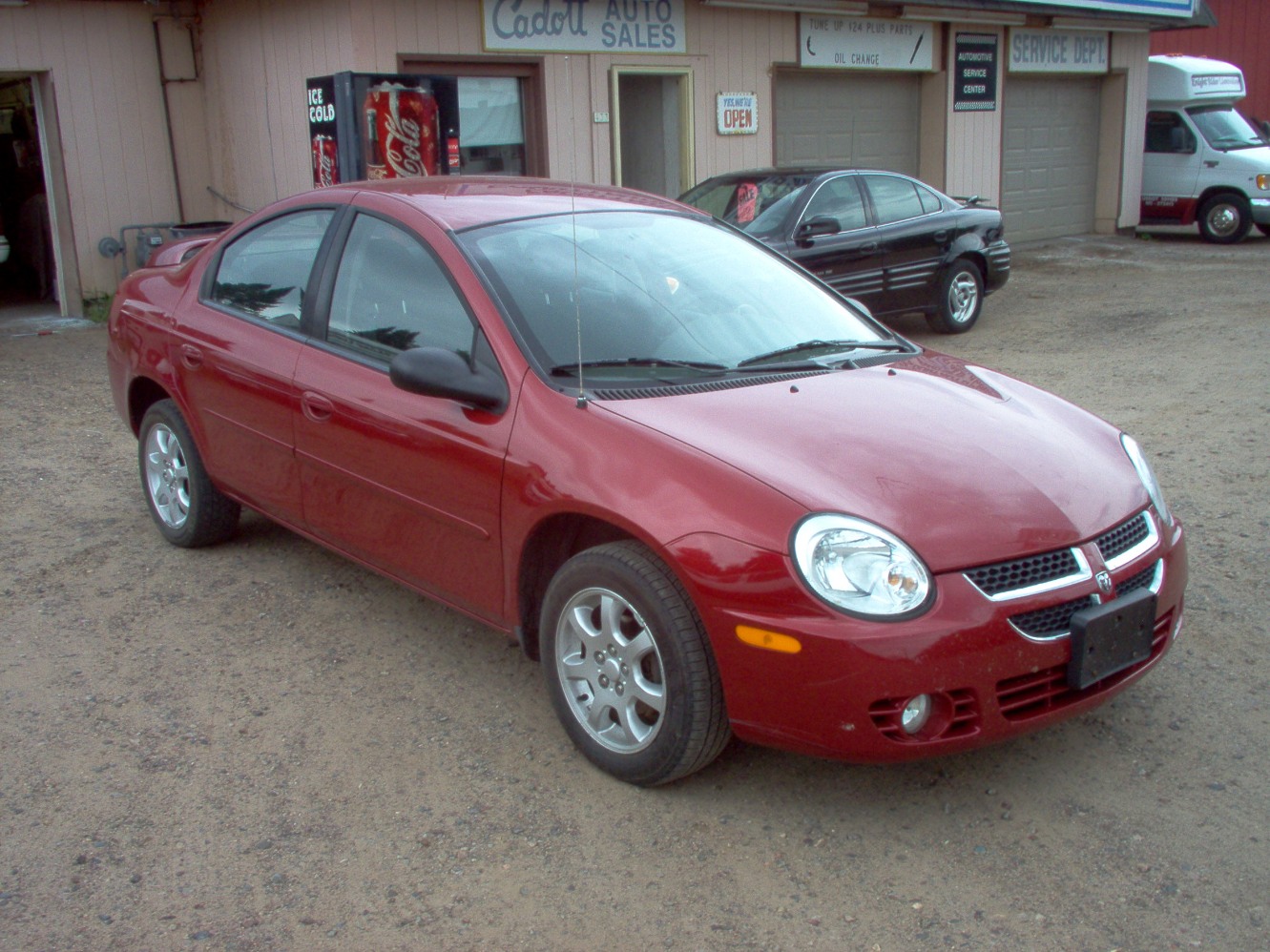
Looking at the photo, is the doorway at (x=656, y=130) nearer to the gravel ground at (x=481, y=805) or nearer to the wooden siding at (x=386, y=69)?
the wooden siding at (x=386, y=69)

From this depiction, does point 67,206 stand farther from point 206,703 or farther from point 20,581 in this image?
point 206,703

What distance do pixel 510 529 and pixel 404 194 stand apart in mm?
1430

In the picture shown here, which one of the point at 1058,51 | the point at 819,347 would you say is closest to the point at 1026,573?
the point at 819,347

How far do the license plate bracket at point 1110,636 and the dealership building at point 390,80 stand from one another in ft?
28.2

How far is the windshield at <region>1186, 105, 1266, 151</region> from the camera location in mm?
17891

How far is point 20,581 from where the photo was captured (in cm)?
501

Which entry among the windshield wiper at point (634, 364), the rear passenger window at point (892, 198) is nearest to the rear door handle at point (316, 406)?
the windshield wiper at point (634, 364)

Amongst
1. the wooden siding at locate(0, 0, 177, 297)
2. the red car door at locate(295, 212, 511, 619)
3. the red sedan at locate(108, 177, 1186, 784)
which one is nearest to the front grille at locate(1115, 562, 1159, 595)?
the red sedan at locate(108, 177, 1186, 784)

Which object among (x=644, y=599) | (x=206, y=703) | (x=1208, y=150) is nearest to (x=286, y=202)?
(x=206, y=703)

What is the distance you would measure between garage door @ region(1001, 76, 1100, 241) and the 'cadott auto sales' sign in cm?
658

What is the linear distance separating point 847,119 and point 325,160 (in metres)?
6.83

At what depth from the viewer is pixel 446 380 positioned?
354cm

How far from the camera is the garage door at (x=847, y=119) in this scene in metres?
14.1

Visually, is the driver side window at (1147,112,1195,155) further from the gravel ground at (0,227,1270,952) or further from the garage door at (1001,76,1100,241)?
the gravel ground at (0,227,1270,952)
